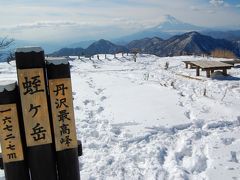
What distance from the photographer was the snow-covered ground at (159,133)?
515cm

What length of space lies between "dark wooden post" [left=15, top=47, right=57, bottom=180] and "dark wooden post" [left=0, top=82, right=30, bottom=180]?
0.08 meters

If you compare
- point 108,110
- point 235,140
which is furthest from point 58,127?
point 108,110

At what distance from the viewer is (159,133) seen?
22.6 ft

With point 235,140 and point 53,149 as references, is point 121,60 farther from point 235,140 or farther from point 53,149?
point 53,149

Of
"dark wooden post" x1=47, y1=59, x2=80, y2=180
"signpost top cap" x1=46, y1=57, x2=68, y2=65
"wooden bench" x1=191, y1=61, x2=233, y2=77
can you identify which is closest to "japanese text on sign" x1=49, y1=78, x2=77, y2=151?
"dark wooden post" x1=47, y1=59, x2=80, y2=180

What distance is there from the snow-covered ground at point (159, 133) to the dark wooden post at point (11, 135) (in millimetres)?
2024

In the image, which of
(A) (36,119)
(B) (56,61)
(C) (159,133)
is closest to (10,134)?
(A) (36,119)

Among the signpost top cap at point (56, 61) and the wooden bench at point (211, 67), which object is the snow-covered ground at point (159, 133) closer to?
the signpost top cap at point (56, 61)

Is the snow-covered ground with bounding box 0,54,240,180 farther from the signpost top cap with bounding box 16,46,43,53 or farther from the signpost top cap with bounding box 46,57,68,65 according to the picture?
the signpost top cap with bounding box 16,46,43,53

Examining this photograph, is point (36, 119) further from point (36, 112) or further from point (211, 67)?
point (211, 67)

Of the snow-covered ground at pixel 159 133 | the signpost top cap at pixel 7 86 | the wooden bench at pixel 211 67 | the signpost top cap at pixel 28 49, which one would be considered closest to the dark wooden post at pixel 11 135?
the signpost top cap at pixel 7 86

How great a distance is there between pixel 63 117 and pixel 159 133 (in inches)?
164

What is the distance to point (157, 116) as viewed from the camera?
8.02 metres

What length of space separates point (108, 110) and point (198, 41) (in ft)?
633
